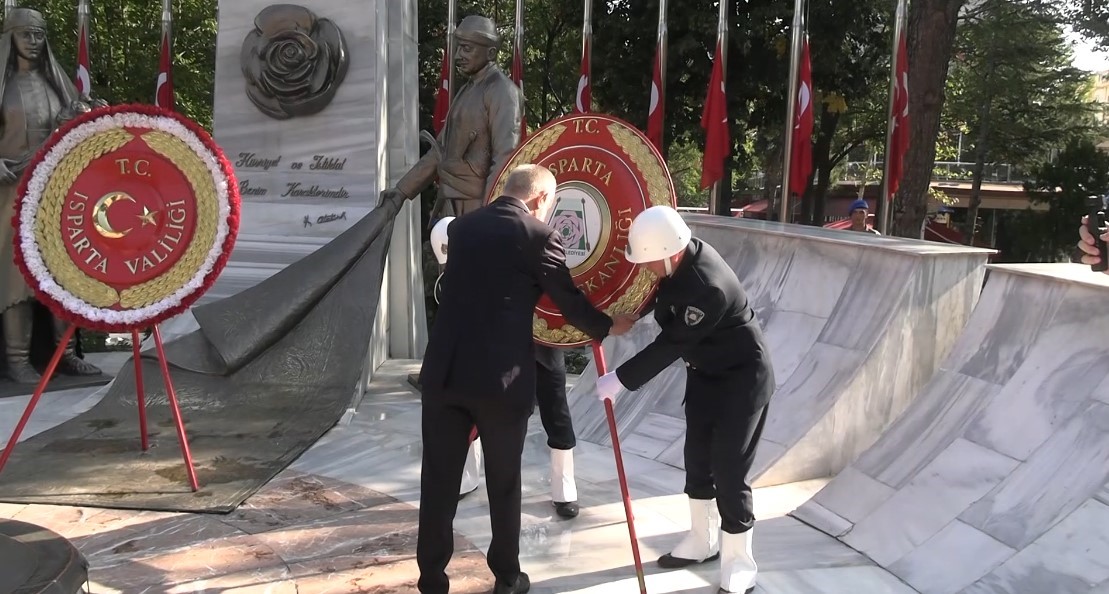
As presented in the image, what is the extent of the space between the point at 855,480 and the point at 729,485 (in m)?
1.37

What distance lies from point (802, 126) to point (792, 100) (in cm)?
46

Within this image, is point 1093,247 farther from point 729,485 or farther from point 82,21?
point 82,21

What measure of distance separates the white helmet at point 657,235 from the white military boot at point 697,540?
1253mm

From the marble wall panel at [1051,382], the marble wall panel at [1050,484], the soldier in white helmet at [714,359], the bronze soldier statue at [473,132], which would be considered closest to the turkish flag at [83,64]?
the bronze soldier statue at [473,132]

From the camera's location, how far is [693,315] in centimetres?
383

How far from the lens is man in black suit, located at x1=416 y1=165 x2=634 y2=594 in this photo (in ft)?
12.2

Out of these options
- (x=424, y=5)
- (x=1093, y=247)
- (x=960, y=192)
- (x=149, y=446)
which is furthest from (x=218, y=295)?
(x=960, y=192)

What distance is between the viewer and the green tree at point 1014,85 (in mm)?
21406

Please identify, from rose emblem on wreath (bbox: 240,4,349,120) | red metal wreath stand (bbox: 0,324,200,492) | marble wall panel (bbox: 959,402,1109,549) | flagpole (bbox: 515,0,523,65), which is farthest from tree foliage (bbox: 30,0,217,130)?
marble wall panel (bbox: 959,402,1109,549)

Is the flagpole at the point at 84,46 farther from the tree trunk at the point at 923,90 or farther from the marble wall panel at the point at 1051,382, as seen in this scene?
the tree trunk at the point at 923,90

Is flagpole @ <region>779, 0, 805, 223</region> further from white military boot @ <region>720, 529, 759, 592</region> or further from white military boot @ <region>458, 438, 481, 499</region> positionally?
white military boot @ <region>720, 529, 759, 592</region>

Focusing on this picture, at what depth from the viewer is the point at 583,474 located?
5.84 m

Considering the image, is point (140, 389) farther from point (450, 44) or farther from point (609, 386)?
point (450, 44)

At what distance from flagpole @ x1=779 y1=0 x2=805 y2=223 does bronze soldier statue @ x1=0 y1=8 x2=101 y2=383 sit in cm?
724
